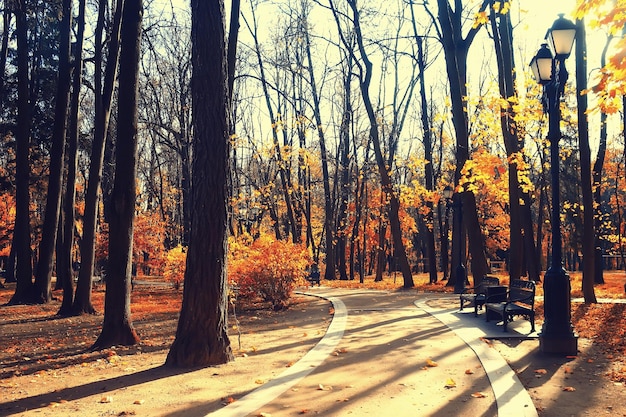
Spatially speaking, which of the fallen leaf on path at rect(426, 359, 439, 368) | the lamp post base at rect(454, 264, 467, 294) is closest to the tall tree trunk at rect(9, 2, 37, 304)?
the lamp post base at rect(454, 264, 467, 294)

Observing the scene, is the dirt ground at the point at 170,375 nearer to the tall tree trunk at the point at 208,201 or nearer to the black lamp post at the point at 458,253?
the tall tree trunk at the point at 208,201

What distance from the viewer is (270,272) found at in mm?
14930

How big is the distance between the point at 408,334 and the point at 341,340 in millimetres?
1325

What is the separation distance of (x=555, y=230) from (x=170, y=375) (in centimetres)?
590

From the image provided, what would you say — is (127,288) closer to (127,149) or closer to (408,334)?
(127,149)

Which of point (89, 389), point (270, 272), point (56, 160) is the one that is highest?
point (56, 160)

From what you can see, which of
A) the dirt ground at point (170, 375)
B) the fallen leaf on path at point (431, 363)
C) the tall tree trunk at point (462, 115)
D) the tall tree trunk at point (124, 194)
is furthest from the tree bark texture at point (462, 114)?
the tall tree trunk at point (124, 194)

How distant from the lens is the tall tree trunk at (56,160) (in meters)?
17.0

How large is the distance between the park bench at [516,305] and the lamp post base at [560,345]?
5.37ft

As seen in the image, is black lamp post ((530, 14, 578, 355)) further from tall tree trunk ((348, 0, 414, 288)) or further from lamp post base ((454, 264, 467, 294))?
tall tree trunk ((348, 0, 414, 288))

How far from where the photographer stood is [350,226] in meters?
42.2

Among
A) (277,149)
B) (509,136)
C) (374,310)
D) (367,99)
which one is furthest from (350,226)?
(374,310)

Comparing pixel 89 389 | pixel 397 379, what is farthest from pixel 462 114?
pixel 89 389

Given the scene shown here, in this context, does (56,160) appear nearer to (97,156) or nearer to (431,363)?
(97,156)
